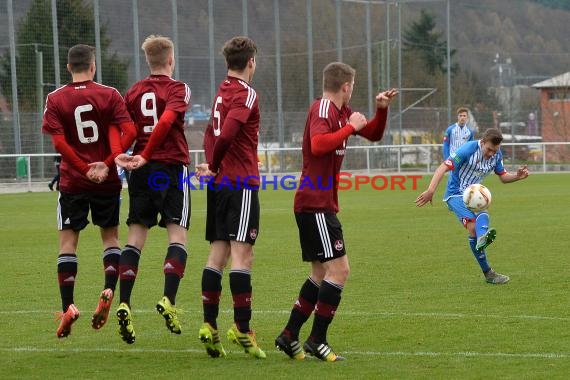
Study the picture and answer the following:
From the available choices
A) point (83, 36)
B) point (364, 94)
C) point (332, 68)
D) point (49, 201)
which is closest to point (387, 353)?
point (332, 68)

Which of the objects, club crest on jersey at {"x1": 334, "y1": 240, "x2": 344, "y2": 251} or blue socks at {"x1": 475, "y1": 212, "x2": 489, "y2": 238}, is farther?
blue socks at {"x1": 475, "y1": 212, "x2": 489, "y2": 238}

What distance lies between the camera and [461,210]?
11.9 metres

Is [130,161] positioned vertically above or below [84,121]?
below

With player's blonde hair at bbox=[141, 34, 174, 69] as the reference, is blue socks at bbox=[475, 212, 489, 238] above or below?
below

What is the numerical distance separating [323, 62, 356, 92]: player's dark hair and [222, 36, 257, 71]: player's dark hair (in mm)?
605

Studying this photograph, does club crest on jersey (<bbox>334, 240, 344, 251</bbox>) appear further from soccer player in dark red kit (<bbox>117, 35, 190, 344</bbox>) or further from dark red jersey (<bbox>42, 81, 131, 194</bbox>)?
dark red jersey (<bbox>42, 81, 131, 194</bbox>)

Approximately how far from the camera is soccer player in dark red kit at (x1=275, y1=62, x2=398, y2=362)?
23.4ft

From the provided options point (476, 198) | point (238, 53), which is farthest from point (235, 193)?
point (476, 198)

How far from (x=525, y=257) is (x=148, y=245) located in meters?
5.81

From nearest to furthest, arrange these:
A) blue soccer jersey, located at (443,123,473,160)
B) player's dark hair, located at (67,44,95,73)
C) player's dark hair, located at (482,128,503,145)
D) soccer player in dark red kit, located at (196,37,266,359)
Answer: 1. soccer player in dark red kit, located at (196,37,266,359)
2. player's dark hair, located at (67,44,95,73)
3. player's dark hair, located at (482,128,503,145)
4. blue soccer jersey, located at (443,123,473,160)

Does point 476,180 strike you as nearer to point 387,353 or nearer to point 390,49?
point 387,353

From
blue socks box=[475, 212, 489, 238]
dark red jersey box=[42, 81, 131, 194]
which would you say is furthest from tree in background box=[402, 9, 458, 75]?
dark red jersey box=[42, 81, 131, 194]

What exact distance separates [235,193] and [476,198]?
15.5 feet

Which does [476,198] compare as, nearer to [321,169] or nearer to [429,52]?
[321,169]
